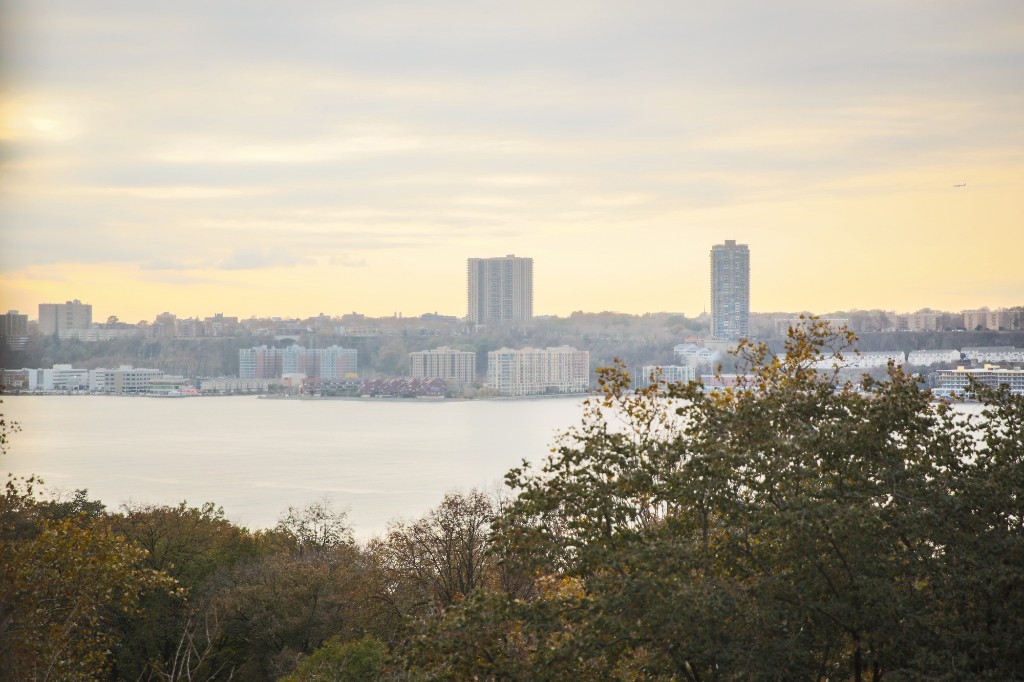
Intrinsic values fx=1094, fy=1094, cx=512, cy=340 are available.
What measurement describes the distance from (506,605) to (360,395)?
160 feet

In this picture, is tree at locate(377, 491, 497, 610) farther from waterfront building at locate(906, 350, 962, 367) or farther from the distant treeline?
the distant treeline

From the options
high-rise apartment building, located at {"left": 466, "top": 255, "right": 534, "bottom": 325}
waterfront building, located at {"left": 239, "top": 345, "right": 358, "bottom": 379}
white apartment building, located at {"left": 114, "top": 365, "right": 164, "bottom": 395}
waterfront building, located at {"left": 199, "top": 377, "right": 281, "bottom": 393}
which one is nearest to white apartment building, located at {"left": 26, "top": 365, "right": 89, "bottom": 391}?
white apartment building, located at {"left": 114, "top": 365, "right": 164, "bottom": 395}

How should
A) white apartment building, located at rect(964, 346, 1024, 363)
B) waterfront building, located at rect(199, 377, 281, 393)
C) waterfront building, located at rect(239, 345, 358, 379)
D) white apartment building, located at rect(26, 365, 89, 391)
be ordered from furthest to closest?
waterfront building, located at rect(239, 345, 358, 379)
waterfront building, located at rect(199, 377, 281, 393)
white apartment building, located at rect(26, 365, 89, 391)
white apartment building, located at rect(964, 346, 1024, 363)

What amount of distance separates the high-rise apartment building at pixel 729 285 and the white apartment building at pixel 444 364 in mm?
12073

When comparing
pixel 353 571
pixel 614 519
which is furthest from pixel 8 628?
pixel 353 571

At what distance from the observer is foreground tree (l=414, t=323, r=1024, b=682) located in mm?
3355

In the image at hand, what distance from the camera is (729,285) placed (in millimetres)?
51438

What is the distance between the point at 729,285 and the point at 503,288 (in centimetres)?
1923

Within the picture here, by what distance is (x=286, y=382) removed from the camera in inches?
2212

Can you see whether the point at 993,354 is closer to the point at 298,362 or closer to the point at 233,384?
the point at 233,384

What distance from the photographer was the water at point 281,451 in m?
21.0

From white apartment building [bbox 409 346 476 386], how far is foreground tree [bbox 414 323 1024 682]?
1909 inches

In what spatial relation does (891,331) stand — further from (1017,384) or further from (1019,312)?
(1017,384)

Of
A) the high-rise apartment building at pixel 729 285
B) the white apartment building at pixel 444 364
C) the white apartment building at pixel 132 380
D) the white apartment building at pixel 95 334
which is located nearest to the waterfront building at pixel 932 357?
the white apartment building at pixel 95 334
